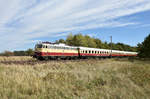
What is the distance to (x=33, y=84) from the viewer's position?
656cm

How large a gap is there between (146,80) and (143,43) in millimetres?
30621

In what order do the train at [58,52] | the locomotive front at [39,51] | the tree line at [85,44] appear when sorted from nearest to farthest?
the locomotive front at [39,51]
the train at [58,52]
the tree line at [85,44]

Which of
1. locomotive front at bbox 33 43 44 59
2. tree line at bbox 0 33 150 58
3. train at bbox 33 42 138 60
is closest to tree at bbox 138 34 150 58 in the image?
tree line at bbox 0 33 150 58

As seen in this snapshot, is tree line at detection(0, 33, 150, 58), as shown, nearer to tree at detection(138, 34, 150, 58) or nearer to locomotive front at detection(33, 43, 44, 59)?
→ tree at detection(138, 34, 150, 58)

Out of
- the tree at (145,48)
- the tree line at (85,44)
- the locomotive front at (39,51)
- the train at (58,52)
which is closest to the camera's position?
the locomotive front at (39,51)

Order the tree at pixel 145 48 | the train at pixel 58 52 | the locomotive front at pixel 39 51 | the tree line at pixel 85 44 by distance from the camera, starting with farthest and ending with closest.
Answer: the tree line at pixel 85 44 < the tree at pixel 145 48 < the train at pixel 58 52 < the locomotive front at pixel 39 51

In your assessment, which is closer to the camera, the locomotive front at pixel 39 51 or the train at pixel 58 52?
the locomotive front at pixel 39 51

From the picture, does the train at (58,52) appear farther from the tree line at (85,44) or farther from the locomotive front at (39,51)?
the tree line at (85,44)

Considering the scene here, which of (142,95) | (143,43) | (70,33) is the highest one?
(70,33)

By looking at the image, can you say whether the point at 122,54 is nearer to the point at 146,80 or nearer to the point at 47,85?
the point at 146,80

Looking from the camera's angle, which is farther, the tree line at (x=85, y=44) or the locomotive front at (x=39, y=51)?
the tree line at (x=85, y=44)

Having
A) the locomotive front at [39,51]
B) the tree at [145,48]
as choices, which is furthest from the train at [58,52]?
the tree at [145,48]

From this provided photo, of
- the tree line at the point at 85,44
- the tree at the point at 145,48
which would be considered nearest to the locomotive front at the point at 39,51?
the tree line at the point at 85,44

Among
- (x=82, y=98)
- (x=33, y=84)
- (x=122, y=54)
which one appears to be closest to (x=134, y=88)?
(x=82, y=98)
